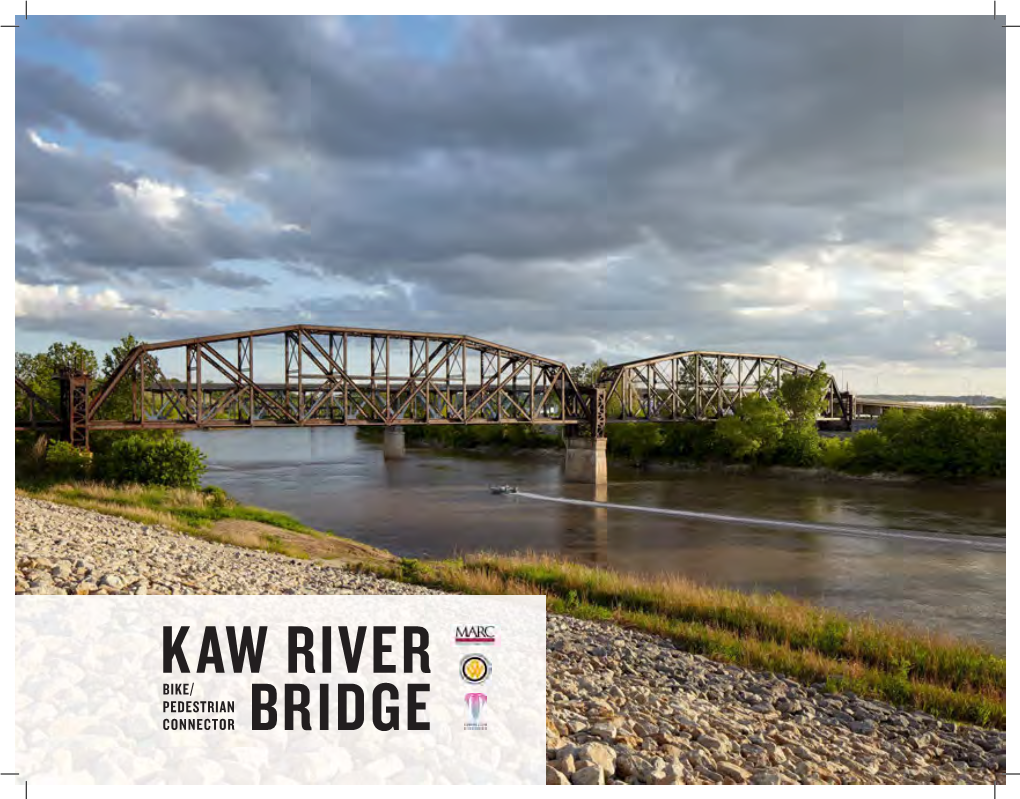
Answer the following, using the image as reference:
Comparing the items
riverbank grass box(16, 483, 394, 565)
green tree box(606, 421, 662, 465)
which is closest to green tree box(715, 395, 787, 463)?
green tree box(606, 421, 662, 465)

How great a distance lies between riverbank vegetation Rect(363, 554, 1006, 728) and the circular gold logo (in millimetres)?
8892

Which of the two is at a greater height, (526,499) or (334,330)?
(334,330)

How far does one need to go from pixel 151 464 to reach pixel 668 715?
41497 mm

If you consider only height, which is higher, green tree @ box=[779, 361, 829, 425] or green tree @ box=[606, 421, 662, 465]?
green tree @ box=[779, 361, 829, 425]

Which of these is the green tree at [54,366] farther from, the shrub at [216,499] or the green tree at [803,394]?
the green tree at [803,394]

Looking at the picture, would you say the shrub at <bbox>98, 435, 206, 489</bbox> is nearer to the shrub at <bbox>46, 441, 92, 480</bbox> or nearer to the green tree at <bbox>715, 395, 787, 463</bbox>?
the shrub at <bbox>46, 441, 92, 480</bbox>

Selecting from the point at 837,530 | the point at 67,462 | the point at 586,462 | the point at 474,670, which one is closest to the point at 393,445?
the point at 586,462

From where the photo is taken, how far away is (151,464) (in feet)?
143

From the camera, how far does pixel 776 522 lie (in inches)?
1885

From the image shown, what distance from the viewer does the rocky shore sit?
9133 mm

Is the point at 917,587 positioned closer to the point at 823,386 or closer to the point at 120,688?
the point at 120,688

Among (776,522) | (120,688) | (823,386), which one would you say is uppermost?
(823,386)

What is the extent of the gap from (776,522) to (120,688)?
4638cm

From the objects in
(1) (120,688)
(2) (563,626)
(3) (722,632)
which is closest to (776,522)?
(3) (722,632)
